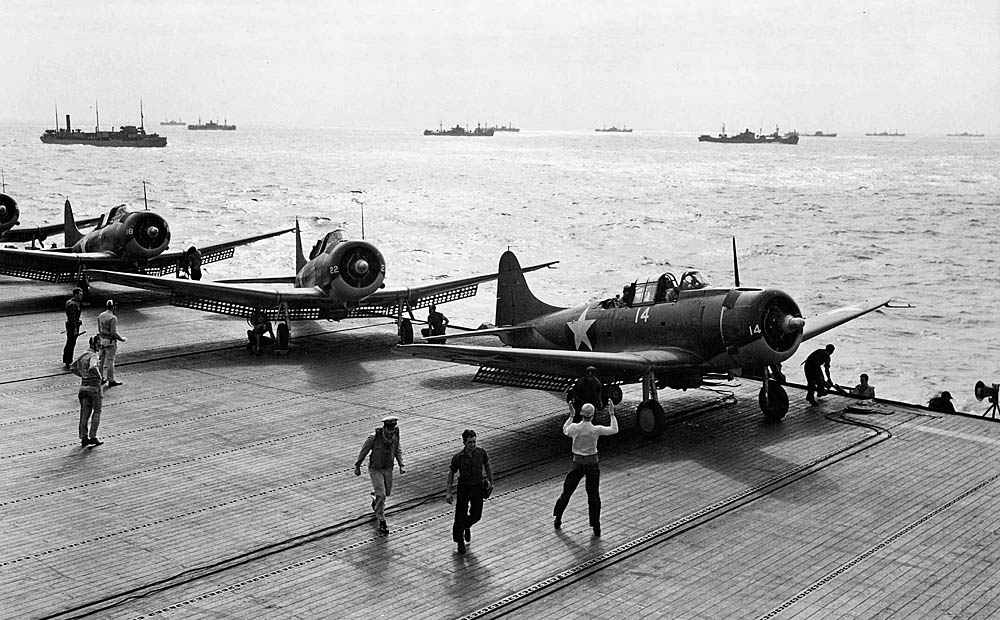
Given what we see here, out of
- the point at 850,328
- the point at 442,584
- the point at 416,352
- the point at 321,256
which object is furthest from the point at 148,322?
the point at 850,328

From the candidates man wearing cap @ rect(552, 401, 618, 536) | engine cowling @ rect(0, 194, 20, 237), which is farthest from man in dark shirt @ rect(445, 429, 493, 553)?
engine cowling @ rect(0, 194, 20, 237)

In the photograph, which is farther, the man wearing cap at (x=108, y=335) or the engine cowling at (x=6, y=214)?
the engine cowling at (x=6, y=214)

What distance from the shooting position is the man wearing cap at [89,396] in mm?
13781

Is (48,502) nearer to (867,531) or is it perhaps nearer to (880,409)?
(867,531)

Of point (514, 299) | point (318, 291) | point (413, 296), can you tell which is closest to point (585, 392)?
point (514, 299)

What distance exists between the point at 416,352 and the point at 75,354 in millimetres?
10554

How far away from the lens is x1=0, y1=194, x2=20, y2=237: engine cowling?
130 ft

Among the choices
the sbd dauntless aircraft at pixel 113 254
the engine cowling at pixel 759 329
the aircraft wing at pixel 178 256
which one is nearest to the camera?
the engine cowling at pixel 759 329

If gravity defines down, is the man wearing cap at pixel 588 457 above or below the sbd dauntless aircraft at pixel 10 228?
below

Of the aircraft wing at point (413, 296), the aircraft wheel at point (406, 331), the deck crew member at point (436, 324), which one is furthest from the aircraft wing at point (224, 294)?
the deck crew member at point (436, 324)

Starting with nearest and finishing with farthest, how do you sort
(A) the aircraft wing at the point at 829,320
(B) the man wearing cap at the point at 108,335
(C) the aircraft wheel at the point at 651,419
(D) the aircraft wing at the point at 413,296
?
(C) the aircraft wheel at the point at 651,419 → (B) the man wearing cap at the point at 108,335 → (A) the aircraft wing at the point at 829,320 → (D) the aircraft wing at the point at 413,296

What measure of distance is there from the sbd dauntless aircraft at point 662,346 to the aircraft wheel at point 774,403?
16 mm

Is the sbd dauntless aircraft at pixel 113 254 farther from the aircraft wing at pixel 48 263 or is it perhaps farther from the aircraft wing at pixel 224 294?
the aircraft wing at pixel 224 294

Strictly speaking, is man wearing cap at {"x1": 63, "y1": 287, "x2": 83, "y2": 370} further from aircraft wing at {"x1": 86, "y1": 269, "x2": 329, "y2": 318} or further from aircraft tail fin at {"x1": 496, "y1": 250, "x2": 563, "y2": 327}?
aircraft tail fin at {"x1": 496, "y1": 250, "x2": 563, "y2": 327}
